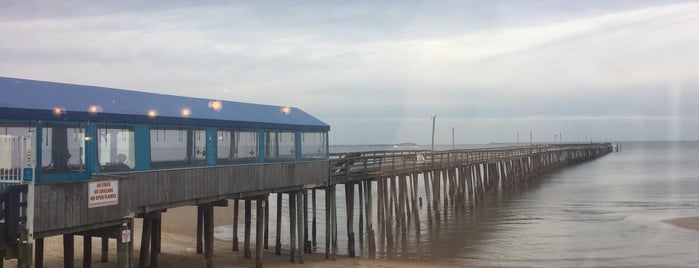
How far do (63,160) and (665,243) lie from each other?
84.9 ft

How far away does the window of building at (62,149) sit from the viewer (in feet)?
37.1

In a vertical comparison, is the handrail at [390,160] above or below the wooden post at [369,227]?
above

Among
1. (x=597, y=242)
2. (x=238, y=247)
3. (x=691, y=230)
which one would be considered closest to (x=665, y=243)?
(x=597, y=242)

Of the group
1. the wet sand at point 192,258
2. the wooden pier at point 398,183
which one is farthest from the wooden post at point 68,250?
the wooden pier at point 398,183

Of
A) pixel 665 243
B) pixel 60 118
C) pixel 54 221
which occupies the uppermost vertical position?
pixel 60 118

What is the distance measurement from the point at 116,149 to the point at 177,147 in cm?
207

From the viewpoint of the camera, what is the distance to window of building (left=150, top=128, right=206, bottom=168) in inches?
559

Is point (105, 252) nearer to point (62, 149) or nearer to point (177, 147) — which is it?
point (177, 147)

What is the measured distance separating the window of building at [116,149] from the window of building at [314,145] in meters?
8.11

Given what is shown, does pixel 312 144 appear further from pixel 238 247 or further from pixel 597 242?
pixel 597 242

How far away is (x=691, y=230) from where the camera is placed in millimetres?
30750

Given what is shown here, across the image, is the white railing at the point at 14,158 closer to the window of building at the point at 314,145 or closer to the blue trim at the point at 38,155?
the blue trim at the point at 38,155

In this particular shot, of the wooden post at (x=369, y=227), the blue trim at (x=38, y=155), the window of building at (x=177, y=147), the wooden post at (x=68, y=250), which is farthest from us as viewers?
the wooden post at (x=369, y=227)

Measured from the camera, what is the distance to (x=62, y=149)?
11672 mm
